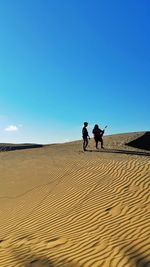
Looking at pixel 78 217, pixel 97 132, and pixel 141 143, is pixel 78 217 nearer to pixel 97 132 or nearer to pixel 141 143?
pixel 97 132

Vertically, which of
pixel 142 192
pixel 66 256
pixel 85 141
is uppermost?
pixel 85 141

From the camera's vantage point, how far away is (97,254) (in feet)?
25.9

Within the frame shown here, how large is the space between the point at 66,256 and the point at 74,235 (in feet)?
4.62

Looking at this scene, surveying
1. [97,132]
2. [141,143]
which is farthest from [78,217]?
[141,143]

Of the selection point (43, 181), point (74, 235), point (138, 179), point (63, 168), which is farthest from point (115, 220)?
point (63, 168)

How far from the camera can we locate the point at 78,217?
35.8 feet

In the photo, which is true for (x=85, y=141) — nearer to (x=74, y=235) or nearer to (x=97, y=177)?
(x=97, y=177)

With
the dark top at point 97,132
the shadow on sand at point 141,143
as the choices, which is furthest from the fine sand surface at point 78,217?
the shadow on sand at point 141,143

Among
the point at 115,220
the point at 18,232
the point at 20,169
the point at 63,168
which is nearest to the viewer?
the point at 115,220

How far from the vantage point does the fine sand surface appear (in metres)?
7.96

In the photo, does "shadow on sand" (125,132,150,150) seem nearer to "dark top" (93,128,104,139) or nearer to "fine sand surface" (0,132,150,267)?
"dark top" (93,128,104,139)

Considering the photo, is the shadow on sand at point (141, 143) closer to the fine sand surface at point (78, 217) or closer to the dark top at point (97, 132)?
the dark top at point (97, 132)

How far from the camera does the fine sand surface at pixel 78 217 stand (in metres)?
7.96

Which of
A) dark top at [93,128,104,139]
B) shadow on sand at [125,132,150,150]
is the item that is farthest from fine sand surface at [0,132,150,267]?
shadow on sand at [125,132,150,150]
